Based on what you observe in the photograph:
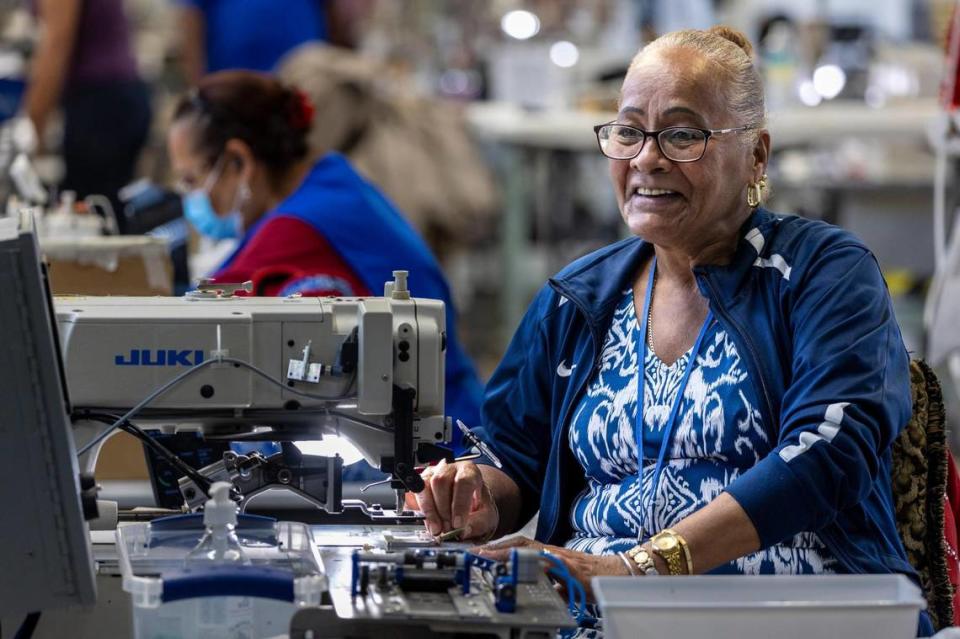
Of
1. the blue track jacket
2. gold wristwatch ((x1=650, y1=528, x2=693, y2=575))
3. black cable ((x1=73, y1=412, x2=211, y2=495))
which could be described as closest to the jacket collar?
the blue track jacket

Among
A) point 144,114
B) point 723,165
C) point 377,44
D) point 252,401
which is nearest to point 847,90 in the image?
point 144,114

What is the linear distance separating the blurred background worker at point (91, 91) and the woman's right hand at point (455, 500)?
3.43 metres

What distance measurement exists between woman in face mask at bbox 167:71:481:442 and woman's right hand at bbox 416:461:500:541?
105 cm

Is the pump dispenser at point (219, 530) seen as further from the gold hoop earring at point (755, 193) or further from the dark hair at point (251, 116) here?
the dark hair at point (251, 116)

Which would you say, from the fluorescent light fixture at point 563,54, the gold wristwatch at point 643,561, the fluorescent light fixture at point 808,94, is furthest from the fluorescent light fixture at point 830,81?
the gold wristwatch at point 643,561

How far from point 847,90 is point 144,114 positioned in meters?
2.72

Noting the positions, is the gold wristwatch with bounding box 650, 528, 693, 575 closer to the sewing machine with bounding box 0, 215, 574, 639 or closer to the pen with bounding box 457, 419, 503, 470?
the sewing machine with bounding box 0, 215, 574, 639

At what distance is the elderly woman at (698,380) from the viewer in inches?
75.2

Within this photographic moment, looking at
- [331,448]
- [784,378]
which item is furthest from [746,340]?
[331,448]

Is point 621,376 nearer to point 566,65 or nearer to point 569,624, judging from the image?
point 569,624

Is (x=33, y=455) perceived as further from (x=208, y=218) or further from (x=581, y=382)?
(x=208, y=218)

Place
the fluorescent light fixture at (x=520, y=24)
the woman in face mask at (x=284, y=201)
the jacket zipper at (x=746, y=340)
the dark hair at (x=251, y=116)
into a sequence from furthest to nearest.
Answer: the fluorescent light fixture at (x=520, y=24) < the dark hair at (x=251, y=116) < the woman in face mask at (x=284, y=201) < the jacket zipper at (x=746, y=340)

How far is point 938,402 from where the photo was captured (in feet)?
7.02

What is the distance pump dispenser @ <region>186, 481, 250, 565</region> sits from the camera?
1648 millimetres
